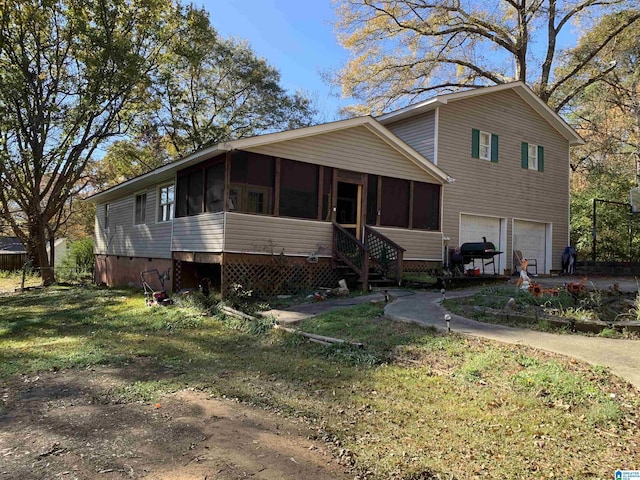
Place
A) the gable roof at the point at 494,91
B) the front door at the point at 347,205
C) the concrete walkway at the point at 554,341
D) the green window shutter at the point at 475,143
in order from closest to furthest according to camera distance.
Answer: the concrete walkway at the point at 554,341 < the front door at the point at 347,205 < the gable roof at the point at 494,91 < the green window shutter at the point at 475,143

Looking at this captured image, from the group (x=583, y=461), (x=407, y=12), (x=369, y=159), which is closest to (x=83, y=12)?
(x=369, y=159)

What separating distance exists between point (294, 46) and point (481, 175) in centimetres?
1427

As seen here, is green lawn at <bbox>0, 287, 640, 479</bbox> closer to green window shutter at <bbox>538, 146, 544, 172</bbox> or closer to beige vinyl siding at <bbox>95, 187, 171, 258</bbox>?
beige vinyl siding at <bbox>95, 187, 171, 258</bbox>

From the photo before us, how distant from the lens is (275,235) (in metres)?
11.0

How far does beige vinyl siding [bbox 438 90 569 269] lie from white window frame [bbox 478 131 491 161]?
7.1 inches

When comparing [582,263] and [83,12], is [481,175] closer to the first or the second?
[582,263]

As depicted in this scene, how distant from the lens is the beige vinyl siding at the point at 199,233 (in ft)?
34.3

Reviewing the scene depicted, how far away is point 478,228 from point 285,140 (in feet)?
26.7

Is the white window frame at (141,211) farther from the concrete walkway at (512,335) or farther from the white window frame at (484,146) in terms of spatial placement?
the white window frame at (484,146)

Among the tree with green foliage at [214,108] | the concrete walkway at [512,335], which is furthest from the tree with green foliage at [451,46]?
the concrete walkway at [512,335]

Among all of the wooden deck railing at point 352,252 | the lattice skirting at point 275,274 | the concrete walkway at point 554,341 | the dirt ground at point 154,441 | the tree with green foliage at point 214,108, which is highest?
the tree with green foliage at point 214,108

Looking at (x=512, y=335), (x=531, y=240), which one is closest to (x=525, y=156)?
(x=531, y=240)

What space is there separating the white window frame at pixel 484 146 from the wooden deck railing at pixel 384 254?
19.4 ft

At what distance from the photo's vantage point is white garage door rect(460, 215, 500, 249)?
1527cm
